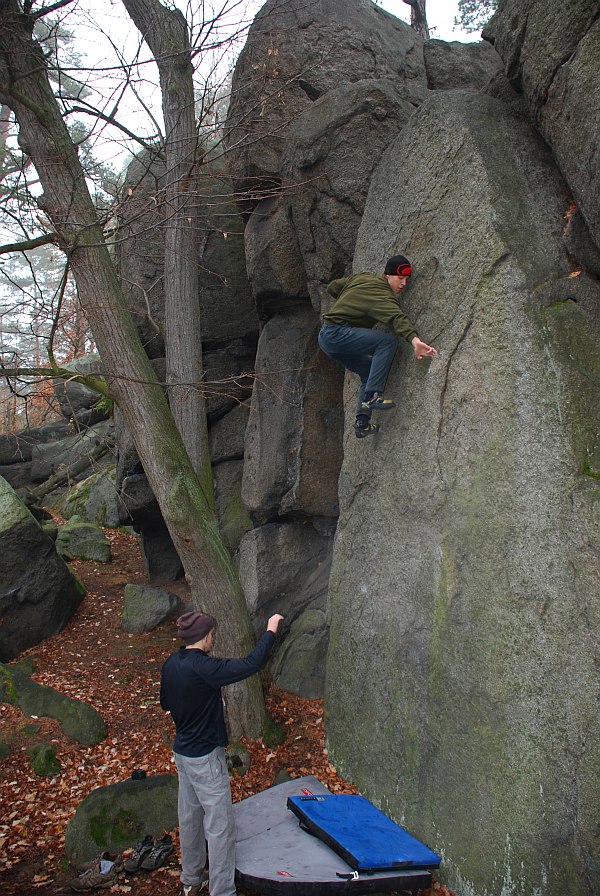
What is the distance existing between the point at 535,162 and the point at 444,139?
0.78 m

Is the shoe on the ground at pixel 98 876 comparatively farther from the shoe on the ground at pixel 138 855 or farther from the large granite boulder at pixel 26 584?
the large granite boulder at pixel 26 584

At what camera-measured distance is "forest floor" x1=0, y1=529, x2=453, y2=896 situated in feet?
16.7

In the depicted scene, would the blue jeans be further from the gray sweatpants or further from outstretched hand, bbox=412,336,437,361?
the gray sweatpants

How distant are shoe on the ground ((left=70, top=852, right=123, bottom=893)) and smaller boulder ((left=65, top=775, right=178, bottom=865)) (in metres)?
0.18

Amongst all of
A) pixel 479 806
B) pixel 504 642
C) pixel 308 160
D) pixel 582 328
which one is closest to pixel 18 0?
pixel 308 160

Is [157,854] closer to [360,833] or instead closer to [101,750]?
[360,833]

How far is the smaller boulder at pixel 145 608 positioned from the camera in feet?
31.5

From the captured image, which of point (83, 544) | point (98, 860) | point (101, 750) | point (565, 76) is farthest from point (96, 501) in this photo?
point (565, 76)

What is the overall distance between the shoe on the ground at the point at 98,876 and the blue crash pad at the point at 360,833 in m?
1.33

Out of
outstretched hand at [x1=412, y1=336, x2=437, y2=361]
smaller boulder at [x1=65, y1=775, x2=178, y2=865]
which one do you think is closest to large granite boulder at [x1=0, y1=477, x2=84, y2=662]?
smaller boulder at [x1=65, y1=775, x2=178, y2=865]

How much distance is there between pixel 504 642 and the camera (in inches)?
179

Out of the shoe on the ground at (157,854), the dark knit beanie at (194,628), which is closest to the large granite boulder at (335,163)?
the dark knit beanie at (194,628)

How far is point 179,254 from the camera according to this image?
8578 mm

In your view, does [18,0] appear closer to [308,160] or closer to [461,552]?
[308,160]
